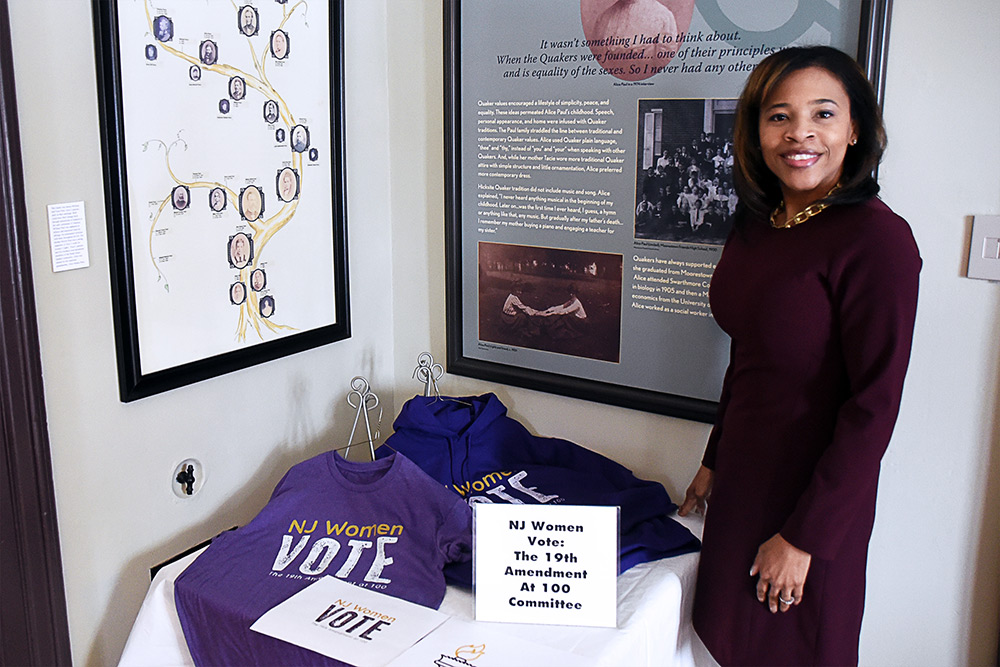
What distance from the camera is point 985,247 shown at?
143cm

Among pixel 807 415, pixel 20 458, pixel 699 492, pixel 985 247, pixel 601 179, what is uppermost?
pixel 601 179

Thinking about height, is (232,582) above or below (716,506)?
below

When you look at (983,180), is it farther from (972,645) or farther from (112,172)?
A: (112,172)

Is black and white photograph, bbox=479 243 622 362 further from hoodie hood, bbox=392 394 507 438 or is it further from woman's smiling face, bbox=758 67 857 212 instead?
woman's smiling face, bbox=758 67 857 212

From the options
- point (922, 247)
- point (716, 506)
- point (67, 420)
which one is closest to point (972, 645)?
point (716, 506)

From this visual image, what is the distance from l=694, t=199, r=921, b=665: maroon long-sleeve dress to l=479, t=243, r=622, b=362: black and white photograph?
39 cm

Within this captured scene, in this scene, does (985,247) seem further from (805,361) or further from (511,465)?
(511,465)

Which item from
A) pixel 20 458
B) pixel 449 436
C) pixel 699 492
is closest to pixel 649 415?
pixel 699 492

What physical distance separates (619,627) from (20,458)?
3.24 feet

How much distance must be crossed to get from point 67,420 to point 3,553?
230 millimetres

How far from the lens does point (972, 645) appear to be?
5.13 feet

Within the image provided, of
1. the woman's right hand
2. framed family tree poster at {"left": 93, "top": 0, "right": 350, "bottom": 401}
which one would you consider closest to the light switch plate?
the woman's right hand

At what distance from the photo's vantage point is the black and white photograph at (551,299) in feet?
5.98

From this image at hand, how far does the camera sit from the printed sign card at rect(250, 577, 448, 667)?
127 cm
